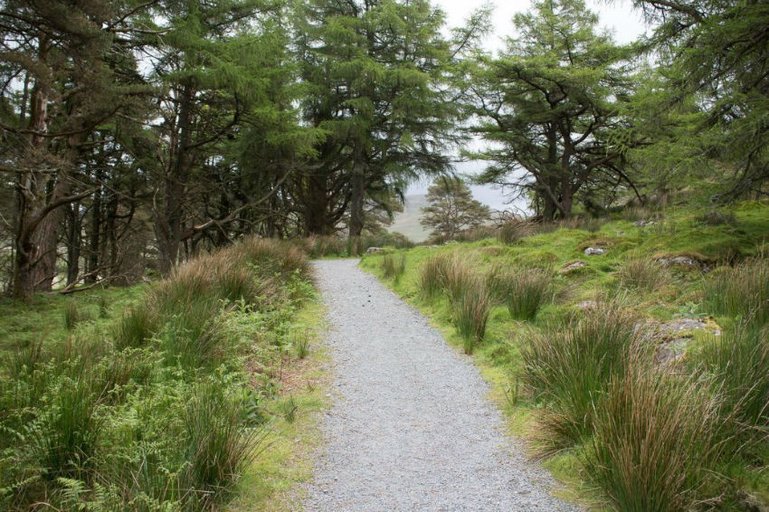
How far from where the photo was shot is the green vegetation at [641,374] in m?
2.39

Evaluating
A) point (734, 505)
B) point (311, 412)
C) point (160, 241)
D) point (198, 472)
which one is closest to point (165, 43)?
point (160, 241)

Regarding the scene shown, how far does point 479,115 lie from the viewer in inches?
795

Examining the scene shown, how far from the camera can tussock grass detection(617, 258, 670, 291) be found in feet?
21.8

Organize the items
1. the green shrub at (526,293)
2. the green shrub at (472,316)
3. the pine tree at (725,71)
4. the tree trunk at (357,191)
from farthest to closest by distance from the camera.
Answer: the tree trunk at (357,191)
the pine tree at (725,71)
the green shrub at (526,293)
the green shrub at (472,316)

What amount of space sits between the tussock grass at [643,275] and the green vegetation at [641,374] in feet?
0.07

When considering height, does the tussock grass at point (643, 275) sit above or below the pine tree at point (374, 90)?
below

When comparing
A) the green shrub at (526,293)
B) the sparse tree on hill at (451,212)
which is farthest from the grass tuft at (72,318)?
the sparse tree on hill at (451,212)

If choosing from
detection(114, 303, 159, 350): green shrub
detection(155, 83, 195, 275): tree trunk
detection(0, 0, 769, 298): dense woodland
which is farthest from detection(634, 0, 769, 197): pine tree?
detection(155, 83, 195, 275): tree trunk

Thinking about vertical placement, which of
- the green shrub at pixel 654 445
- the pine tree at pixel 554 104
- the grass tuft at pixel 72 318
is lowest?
the grass tuft at pixel 72 318

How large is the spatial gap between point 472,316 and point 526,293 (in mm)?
854

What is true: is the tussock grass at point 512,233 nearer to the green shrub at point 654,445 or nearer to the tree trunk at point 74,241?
the green shrub at point 654,445

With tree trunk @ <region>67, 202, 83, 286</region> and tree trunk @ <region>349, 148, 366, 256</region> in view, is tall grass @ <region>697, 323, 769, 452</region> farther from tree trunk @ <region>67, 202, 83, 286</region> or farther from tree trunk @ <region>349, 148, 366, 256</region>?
tree trunk @ <region>67, 202, 83, 286</region>

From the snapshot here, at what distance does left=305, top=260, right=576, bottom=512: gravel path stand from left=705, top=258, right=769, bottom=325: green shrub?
268 centimetres

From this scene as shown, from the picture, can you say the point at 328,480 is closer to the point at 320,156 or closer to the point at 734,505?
the point at 734,505
